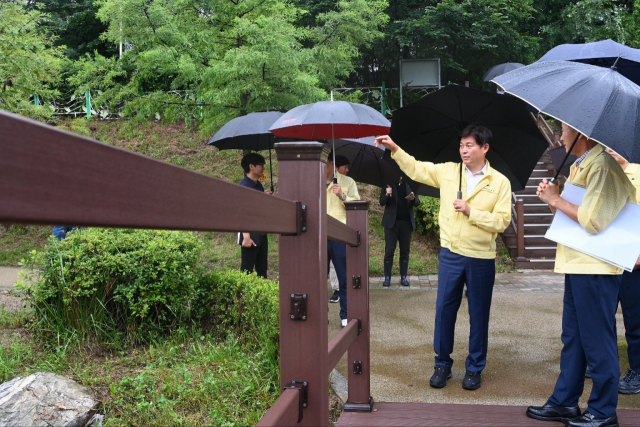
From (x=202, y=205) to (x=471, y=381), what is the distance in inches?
155

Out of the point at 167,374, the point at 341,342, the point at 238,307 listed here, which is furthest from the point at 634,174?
the point at 167,374

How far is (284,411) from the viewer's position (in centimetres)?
162

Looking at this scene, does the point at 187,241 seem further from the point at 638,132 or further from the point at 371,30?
the point at 371,30

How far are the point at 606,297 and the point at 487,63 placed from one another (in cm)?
1818

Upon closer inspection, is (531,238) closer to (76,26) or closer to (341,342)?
(341,342)

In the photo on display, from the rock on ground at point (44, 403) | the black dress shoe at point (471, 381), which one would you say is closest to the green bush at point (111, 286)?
the rock on ground at point (44, 403)

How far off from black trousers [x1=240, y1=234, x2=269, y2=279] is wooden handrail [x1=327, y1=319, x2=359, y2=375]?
346 cm

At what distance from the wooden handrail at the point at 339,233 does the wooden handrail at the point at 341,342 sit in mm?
485

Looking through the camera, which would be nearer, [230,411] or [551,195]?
[551,195]

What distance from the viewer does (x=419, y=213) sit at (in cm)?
1258

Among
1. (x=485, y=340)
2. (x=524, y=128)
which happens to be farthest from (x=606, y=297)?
(x=524, y=128)

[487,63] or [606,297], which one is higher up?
[487,63]

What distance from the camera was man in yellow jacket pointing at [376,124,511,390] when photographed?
440 cm

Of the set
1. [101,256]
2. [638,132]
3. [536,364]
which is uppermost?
[638,132]
